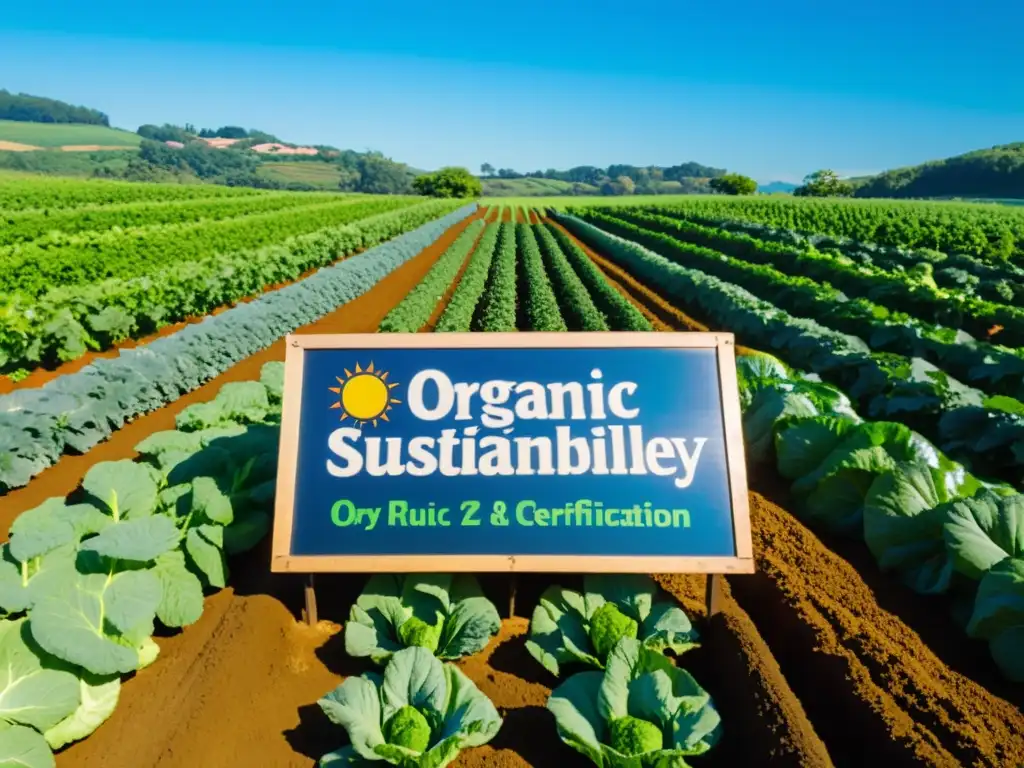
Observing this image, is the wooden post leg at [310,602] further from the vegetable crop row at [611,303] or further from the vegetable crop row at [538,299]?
the vegetable crop row at [611,303]

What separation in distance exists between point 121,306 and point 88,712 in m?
9.94

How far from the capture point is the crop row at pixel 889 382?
5.68 metres

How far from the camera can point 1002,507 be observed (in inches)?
135

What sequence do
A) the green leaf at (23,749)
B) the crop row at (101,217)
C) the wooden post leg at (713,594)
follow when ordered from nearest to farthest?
the green leaf at (23,749) < the wooden post leg at (713,594) < the crop row at (101,217)

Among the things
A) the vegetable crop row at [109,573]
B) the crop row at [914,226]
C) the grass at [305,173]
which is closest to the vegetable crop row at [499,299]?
the vegetable crop row at [109,573]

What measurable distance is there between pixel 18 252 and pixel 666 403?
17.6m

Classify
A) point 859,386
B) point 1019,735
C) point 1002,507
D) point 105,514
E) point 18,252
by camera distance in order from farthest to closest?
point 18,252, point 859,386, point 105,514, point 1002,507, point 1019,735

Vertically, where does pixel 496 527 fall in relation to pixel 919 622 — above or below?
above

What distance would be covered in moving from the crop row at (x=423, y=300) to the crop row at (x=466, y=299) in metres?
0.41

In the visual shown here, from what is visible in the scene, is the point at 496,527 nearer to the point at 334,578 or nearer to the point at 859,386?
the point at 334,578

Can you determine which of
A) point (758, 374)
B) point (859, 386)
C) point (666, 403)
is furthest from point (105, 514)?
point (859, 386)

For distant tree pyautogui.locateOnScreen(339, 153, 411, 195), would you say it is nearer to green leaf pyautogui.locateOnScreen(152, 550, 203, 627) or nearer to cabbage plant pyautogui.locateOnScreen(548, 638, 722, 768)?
green leaf pyautogui.locateOnScreen(152, 550, 203, 627)

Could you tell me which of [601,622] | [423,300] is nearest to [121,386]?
[601,622]

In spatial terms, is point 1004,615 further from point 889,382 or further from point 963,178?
point 963,178
